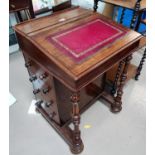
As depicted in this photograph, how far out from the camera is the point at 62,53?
0.85m

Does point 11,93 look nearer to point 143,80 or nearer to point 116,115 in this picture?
point 116,115

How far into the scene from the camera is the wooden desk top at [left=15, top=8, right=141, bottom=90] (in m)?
0.78

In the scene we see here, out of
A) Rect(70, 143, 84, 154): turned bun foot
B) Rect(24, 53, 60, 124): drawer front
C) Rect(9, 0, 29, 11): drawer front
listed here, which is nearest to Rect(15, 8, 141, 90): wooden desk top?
Rect(24, 53, 60, 124): drawer front

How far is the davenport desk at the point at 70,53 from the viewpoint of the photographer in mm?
811

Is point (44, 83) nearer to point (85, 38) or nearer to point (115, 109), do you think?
point (85, 38)

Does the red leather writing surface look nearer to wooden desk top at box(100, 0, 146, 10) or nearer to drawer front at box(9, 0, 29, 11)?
wooden desk top at box(100, 0, 146, 10)

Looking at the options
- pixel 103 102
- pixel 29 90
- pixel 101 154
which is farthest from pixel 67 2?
pixel 101 154

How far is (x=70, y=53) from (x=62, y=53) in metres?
0.04

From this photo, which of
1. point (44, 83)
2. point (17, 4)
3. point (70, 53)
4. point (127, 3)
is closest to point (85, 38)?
point (70, 53)

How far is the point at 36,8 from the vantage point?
208 centimetres

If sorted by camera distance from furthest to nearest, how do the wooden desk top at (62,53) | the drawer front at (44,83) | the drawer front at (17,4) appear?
1. the drawer front at (17,4)
2. the drawer front at (44,83)
3. the wooden desk top at (62,53)

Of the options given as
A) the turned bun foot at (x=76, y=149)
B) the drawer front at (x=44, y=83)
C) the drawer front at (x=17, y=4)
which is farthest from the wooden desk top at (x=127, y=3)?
the turned bun foot at (x=76, y=149)

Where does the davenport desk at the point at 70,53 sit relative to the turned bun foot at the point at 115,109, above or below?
above

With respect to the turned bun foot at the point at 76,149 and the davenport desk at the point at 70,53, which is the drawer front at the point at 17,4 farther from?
the turned bun foot at the point at 76,149
